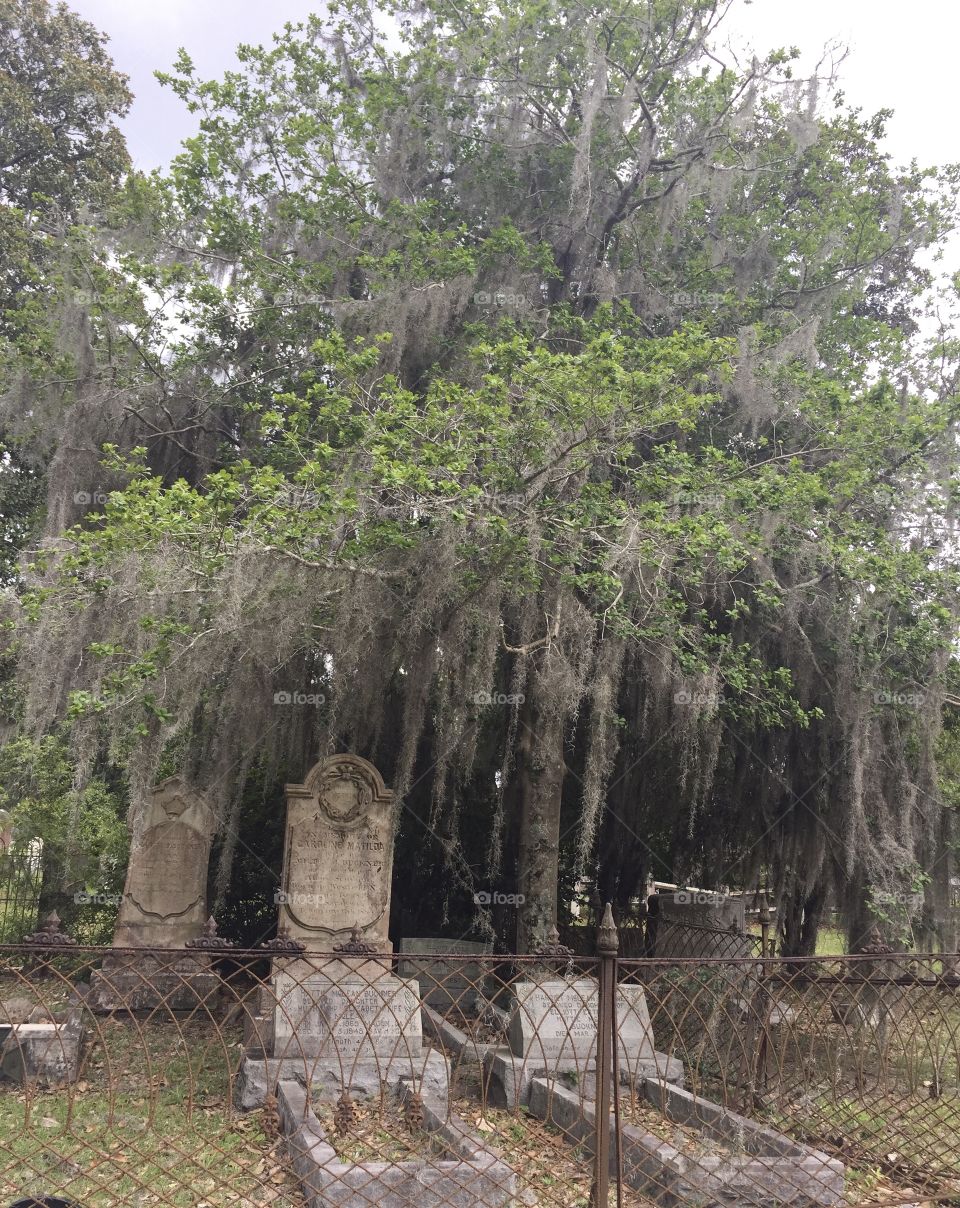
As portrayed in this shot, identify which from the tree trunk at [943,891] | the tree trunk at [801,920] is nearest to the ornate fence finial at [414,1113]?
the tree trunk at [801,920]

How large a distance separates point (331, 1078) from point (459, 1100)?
95cm

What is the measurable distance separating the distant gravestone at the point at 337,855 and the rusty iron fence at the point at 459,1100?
766mm

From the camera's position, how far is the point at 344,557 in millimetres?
7504

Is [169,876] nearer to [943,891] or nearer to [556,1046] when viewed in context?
[556,1046]

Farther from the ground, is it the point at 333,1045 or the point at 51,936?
the point at 51,936

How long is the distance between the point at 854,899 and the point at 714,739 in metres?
2.54

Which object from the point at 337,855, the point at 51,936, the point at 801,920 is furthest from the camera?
the point at 801,920

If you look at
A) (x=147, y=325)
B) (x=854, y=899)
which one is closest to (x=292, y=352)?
(x=147, y=325)

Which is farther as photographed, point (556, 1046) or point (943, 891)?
point (943, 891)

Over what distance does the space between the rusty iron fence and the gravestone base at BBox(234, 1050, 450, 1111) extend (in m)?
0.02

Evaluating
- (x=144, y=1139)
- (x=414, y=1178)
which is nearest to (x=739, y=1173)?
(x=414, y=1178)

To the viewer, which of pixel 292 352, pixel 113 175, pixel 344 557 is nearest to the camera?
pixel 344 557

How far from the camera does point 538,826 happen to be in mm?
9125

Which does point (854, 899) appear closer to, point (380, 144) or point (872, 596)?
point (872, 596)
